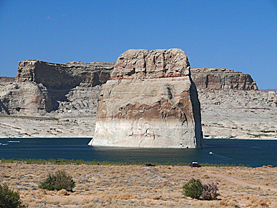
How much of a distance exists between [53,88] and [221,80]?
8052 cm

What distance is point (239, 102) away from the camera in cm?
15925

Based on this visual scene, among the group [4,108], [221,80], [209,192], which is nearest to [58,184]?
[209,192]

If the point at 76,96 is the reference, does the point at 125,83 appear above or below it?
below

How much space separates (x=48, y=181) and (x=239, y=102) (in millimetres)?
144655

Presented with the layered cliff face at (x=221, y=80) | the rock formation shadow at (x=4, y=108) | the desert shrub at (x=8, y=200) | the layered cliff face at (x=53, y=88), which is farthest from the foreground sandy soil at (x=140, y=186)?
the layered cliff face at (x=221, y=80)

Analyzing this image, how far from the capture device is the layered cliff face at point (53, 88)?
131875mm

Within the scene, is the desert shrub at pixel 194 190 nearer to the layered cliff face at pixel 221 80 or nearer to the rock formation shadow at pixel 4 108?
the rock formation shadow at pixel 4 108

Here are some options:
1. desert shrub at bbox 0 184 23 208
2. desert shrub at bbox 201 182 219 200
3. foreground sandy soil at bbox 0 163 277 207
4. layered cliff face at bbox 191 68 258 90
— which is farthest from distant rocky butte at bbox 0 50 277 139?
desert shrub at bbox 0 184 23 208

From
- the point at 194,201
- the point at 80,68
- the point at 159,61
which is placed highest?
the point at 80,68

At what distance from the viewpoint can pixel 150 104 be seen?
55.2 meters

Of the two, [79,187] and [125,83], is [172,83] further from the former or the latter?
[79,187]

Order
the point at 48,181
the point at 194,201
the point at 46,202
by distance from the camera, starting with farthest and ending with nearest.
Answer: the point at 48,181 → the point at 194,201 → the point at 46,202

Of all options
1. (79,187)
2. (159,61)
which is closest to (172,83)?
(159,61)

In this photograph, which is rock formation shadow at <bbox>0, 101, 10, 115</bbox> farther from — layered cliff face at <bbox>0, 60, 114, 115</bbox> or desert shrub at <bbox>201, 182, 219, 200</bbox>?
desert shrub at <bbox>201, 182, 219, 200</bbox>
